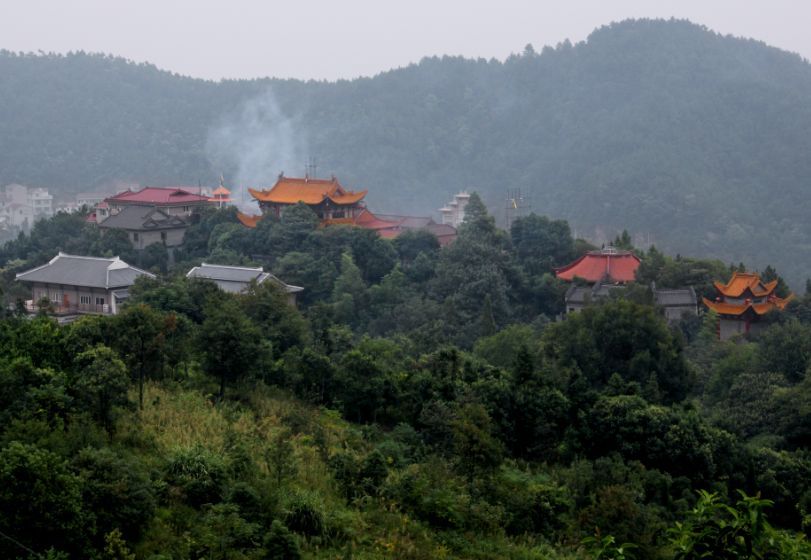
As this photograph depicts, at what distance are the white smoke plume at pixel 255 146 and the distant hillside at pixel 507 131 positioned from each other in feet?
0.62

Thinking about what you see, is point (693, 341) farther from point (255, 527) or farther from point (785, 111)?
point (785, 111)

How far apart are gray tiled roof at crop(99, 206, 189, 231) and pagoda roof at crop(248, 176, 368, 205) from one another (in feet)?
11.3

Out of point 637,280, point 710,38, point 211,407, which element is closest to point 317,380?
point 211,407

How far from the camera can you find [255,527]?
1130 centimetres

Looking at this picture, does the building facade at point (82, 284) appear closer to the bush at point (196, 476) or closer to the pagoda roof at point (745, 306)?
the pagoda roof at point (745, 306)

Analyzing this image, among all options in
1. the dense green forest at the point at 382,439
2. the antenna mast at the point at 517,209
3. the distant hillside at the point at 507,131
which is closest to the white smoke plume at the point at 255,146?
the distant hillside at the point at 507,131

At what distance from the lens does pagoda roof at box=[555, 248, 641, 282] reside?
1369 inches

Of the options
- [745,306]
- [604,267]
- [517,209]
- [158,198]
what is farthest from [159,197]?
[517,209]

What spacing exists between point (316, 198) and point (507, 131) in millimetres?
45273

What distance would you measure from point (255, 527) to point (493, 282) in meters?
23.6

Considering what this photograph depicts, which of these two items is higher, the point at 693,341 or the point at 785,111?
the point at 785,111

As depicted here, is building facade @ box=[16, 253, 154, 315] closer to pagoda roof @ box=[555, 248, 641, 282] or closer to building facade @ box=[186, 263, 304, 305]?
building facade @ box=[186, 263, 304, 305]

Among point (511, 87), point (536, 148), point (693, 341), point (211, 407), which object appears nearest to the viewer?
point (211, 407)

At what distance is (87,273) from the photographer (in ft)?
102
